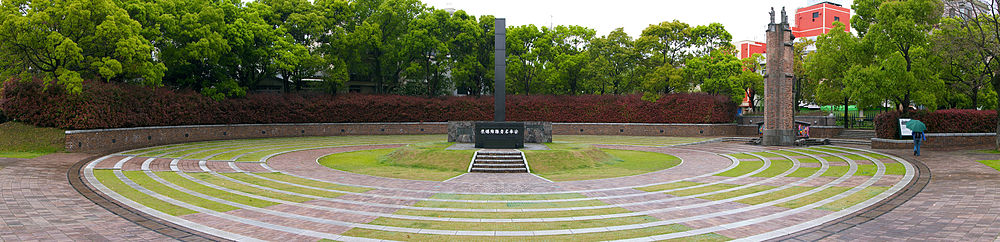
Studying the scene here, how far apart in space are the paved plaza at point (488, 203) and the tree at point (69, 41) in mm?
6773

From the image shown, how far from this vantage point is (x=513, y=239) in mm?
7977

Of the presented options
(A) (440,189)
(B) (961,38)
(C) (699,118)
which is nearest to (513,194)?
(A) (440,189)

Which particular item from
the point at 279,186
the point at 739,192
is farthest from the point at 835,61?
the point at 279,186

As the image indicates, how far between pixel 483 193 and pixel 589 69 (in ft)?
102

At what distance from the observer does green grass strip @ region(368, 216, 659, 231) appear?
8.70 m

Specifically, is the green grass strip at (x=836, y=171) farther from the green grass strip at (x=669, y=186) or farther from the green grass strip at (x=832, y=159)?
the green grass strip at (x=669, y=186)

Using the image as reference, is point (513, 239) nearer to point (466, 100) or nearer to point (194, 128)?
point (194, 128)

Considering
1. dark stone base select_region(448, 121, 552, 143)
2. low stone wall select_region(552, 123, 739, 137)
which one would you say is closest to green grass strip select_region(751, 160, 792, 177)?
dark stone base select_region(448, 121, 552, 143)

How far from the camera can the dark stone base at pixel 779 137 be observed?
88.8ft

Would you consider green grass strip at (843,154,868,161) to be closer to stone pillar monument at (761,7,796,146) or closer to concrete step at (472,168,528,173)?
stone pillar monument at (761,7,796,146)

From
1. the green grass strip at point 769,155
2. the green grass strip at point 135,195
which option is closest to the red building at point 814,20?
the green grass strip at point 769,155

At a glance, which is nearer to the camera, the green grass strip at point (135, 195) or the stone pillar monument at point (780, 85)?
the green grass strip at point (135, 195)

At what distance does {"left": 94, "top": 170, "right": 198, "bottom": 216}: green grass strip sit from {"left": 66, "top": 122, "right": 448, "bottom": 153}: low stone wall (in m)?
9.02

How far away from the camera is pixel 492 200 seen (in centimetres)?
1145
